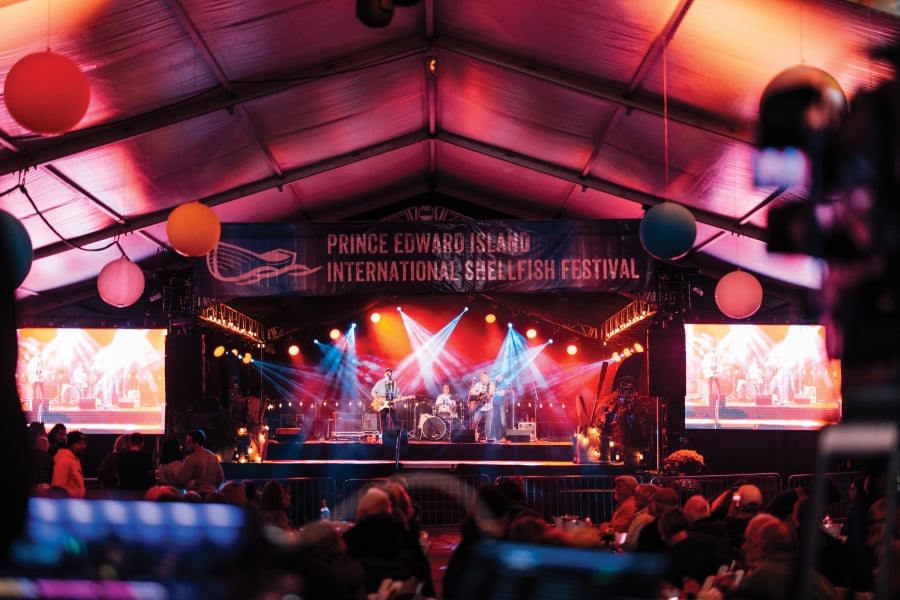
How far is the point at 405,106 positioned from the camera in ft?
39.4

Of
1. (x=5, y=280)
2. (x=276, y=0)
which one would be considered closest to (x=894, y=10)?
(x=276, y=0)

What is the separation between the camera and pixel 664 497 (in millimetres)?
6707

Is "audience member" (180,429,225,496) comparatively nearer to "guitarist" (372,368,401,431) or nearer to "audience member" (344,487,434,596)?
"audience member" (344,487,434,596)

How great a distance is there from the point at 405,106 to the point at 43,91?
6.98 metres

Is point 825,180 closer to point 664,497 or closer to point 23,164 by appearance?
point 664,497

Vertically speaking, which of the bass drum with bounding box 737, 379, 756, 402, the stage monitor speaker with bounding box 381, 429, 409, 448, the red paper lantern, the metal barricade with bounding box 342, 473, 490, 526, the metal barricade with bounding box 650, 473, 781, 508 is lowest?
the metal barricade with bounding box 342, 473, 490, 526

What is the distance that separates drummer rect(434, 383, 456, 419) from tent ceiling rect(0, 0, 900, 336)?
16.1 feet

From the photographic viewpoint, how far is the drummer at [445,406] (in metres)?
18.1

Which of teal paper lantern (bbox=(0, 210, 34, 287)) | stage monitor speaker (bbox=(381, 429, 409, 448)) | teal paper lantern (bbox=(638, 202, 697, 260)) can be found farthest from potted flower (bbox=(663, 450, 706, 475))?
teal paper lantern (bbox=(0, 210, 34, 287))

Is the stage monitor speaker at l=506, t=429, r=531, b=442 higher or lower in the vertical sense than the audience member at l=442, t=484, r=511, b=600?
lower

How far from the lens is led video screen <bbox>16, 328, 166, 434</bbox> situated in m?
15.0

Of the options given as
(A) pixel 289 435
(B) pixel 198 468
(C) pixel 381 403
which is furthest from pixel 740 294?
(A) pixel 289 435

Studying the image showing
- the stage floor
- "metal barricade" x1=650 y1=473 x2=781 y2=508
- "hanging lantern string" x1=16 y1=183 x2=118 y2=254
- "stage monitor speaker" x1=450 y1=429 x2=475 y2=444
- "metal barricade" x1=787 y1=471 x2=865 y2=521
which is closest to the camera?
"hanging lantern string" x1=16 y1=183 x2=118 y2=254

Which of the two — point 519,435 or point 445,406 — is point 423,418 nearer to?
point 445,406
